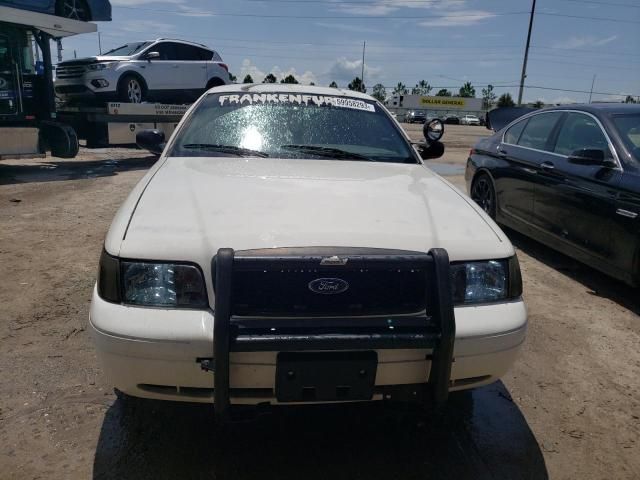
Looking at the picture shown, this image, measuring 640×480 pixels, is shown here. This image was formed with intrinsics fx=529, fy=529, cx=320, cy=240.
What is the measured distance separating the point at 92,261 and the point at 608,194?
4.63 metres

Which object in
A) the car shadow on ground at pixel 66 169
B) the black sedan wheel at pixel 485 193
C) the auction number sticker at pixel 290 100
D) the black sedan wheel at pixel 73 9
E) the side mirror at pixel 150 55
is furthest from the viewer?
the side mirror at pixel 150 55

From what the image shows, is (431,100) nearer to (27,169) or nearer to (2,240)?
(27,169)

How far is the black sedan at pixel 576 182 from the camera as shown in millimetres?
4258

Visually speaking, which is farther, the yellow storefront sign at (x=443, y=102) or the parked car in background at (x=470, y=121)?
the yellow storefront sign at (x=443, y=102)

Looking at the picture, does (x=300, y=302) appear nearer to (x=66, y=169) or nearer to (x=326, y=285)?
(x=326, y=285)

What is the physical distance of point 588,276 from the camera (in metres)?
5.14

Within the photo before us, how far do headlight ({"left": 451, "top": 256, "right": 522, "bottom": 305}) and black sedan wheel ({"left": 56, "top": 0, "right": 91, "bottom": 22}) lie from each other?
35.0 feet

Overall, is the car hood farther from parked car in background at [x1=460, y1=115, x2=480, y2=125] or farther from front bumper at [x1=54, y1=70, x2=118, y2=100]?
parked car in background at [x1=460, y1=115, x2=480, y2=125]

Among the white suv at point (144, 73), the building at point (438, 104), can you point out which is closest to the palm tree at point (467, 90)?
the building at point (438, 104)

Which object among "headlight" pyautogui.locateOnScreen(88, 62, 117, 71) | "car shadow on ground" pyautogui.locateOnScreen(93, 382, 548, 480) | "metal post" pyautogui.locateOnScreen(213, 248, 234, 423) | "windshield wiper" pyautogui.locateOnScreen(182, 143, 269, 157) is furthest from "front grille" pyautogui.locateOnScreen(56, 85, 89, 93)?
"metal post" pyautogui.locateOnScreen(213, 248, 234, 423)

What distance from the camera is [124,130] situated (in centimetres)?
1256

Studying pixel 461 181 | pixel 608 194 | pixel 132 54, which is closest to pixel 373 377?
pixel 608 194

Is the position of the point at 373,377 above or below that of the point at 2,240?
above

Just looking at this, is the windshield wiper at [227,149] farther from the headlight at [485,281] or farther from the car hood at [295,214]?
the headlight at [485,281]
